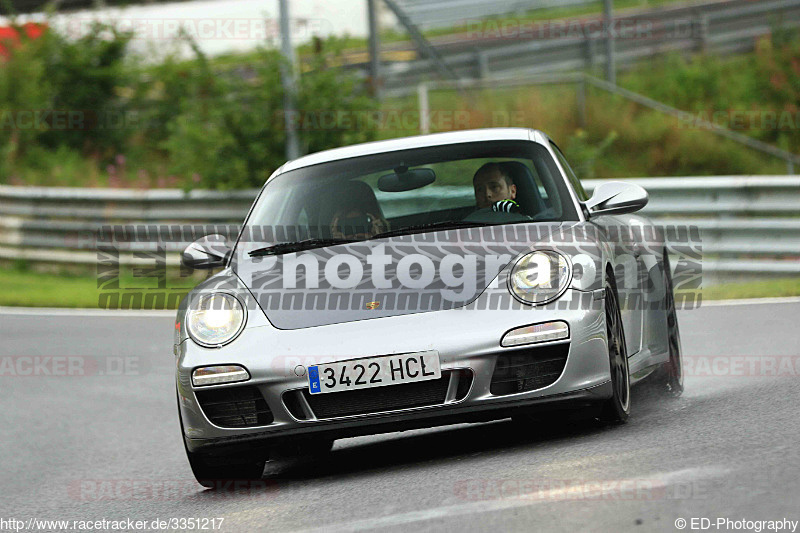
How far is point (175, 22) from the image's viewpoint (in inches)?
801

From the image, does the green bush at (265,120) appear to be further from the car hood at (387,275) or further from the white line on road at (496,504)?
the white line on road at (496,504)

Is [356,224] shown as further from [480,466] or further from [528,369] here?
[480,466]

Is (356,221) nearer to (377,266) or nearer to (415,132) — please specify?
(377,266)

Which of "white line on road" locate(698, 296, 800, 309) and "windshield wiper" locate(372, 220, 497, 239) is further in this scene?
"white line on road" locate(698, 296, 800, 309)

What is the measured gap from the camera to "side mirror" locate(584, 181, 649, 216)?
655 centimetres

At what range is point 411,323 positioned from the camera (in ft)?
18.3

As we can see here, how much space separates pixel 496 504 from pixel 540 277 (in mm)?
1325

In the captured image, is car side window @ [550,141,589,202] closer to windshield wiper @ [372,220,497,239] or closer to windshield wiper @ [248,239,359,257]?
windshield wiper @ [372,220,497,239]

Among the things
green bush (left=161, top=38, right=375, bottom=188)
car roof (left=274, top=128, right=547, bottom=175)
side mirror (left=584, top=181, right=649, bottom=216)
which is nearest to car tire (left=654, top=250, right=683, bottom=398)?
side mirror (left=584, top=181, right=649, bottom=216)

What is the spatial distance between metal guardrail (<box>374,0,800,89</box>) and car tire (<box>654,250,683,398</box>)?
58.3ft

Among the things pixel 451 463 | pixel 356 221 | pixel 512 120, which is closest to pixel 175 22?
pixel 512 120

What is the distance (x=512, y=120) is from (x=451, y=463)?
576 inches
